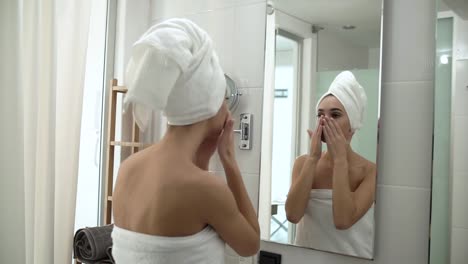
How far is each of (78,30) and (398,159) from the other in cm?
145

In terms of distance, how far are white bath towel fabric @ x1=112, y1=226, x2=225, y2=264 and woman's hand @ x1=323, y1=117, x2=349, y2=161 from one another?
0.55 meters

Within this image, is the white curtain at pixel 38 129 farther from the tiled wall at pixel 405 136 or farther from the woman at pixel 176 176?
the tiled wall at pixel 405 136

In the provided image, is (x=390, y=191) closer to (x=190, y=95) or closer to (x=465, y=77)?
(x=465, y=77)

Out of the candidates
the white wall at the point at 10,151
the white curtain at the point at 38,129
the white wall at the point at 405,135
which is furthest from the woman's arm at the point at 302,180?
the white wall at the point at 10,151

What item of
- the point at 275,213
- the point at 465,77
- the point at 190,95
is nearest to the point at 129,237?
the point at 190,95

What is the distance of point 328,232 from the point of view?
145cm

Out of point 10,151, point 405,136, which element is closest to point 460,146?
point 405,136

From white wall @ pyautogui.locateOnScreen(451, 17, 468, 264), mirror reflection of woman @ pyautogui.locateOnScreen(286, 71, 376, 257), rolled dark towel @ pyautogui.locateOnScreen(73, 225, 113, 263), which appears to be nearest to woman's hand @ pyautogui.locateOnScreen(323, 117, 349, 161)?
mirror reflection of woman @ pyautogui.locateOnScreen(286, 71, 376, 257)

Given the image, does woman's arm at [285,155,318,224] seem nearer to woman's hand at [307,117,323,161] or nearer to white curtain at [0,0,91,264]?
woman's hand at [307,117,323,161]

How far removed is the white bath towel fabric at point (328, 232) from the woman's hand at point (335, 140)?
133 mm

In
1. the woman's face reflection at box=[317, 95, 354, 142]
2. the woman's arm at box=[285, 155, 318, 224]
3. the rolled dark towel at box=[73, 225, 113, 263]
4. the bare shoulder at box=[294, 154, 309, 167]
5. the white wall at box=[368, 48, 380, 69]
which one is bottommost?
the rolled dark towel at box=[73, 225, 113, 263]

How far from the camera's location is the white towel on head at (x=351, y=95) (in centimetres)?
140

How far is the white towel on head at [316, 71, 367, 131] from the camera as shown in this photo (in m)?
1.40

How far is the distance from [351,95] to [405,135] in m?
0.23
